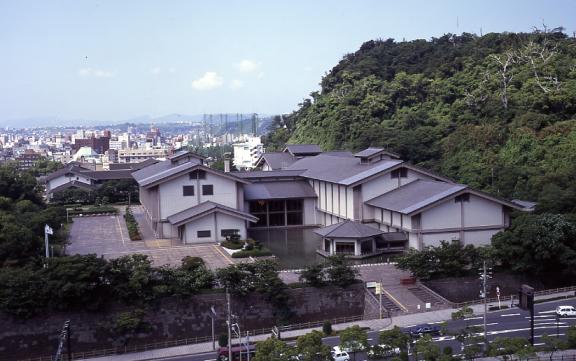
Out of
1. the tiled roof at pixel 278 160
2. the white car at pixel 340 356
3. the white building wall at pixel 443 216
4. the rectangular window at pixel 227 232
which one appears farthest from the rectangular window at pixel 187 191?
the white car at pixel 340 356

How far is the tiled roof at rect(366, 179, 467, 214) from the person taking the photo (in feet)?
98.0

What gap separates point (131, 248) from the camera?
3366 cm

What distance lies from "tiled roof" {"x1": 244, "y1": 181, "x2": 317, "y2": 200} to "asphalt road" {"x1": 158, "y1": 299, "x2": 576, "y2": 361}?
1881 cm

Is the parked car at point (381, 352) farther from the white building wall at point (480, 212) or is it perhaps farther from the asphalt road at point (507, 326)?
the white building wall at point (480, 212)

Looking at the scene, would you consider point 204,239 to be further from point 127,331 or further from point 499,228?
point 499,228

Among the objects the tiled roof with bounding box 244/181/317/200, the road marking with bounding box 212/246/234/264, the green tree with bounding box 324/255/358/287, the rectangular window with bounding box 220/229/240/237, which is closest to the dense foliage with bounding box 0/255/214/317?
the green tree with bounding box 324/255/358/287

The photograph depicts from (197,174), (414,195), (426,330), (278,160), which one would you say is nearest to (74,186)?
(278,160)

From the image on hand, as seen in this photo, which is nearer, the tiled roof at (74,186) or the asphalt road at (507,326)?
the asphalt road at (507,326)

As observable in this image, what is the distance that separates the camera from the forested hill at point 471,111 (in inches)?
1495

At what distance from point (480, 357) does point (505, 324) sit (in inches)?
230

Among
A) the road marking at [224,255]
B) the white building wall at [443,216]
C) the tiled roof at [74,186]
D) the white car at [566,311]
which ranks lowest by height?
the white car at [566,311]

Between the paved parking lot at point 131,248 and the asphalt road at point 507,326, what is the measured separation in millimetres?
9336

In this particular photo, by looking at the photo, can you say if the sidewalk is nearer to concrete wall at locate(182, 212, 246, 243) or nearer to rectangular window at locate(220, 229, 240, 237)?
concrete wall at locate(182, 212, 246, 243)

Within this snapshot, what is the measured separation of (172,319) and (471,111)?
34.2m
